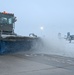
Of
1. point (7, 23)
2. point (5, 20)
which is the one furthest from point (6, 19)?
point (7, 23)

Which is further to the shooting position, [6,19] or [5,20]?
[6,19]

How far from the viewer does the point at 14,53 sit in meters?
16.5

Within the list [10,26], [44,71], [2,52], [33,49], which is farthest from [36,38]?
[44,71]

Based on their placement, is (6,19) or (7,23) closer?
(7,23)

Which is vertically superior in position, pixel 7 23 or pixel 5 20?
pixel 5 20

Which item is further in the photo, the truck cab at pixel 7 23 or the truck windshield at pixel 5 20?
the truck windshield at pixel 5 20

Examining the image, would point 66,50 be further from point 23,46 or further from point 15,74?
point 15,74

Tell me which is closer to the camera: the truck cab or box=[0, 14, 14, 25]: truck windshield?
the truck cab

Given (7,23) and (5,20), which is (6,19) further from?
(7,23)

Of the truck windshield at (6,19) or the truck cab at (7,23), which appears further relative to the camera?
the truck windshield at (6,19)

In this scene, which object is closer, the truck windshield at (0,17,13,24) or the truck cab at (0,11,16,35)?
the truck cab at (0,11,16,35)

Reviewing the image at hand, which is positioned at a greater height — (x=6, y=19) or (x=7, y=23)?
(x=6, y=19)

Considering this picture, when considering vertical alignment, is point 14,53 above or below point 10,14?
below

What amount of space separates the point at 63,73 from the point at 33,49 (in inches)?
372
